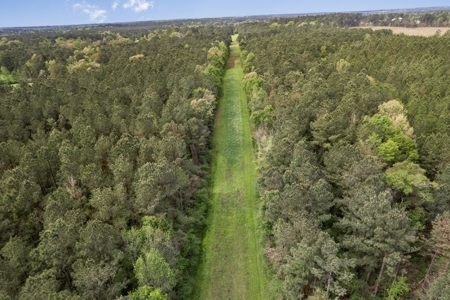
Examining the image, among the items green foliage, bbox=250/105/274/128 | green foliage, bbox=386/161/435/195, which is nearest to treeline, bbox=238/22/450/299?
green foliage, bbox=386/161/435/195

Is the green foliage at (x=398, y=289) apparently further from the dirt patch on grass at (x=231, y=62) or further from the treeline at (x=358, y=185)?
the dirt patch on grass at (x=231, y=62)

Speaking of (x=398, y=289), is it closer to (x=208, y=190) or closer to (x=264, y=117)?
(x=208, y=190)

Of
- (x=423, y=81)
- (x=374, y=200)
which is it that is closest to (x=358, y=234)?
(x=374, y=200)

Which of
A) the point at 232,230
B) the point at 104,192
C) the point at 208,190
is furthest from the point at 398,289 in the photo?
the point at 104,192

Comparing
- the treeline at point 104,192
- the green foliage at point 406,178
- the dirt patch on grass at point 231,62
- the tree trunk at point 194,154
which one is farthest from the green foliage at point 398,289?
the dirt patch on grass at point 231,62

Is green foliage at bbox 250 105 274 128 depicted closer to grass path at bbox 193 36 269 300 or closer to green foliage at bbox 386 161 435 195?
grass path at bbox 193 36 269 300
